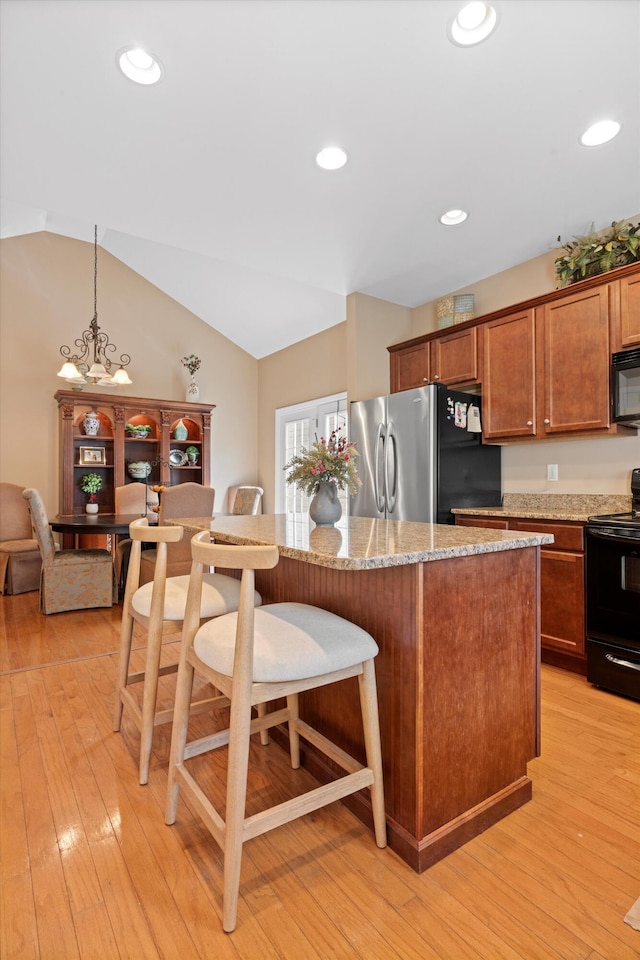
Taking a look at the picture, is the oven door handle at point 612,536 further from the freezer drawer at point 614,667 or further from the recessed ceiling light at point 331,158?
the recessed ceiling light at point 331,158

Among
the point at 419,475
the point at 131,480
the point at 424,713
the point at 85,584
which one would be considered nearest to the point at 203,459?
the point at 131,480

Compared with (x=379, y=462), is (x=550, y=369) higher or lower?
higher

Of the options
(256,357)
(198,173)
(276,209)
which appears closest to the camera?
(198,173)

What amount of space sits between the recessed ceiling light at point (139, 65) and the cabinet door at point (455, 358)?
8.10 ft

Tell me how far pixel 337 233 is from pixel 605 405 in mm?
2088

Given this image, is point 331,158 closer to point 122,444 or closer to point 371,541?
point 371,541

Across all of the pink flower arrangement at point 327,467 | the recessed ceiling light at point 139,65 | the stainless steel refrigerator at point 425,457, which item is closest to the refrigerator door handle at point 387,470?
the stainless steel refrigerator at point 425,457

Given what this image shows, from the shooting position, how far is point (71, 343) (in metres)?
5.67

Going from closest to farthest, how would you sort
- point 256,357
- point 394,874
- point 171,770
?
point 394,874 < point 171,770 < point 256,357

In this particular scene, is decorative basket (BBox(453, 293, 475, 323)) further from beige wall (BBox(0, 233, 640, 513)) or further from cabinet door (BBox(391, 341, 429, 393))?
cabinet door (BBox(391, 341, 429, 393))

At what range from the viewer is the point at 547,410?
3121mm

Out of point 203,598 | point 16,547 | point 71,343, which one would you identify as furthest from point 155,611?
point 71,343

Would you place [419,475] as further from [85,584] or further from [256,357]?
[256,357]

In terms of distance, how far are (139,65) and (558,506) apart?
11.1ft
